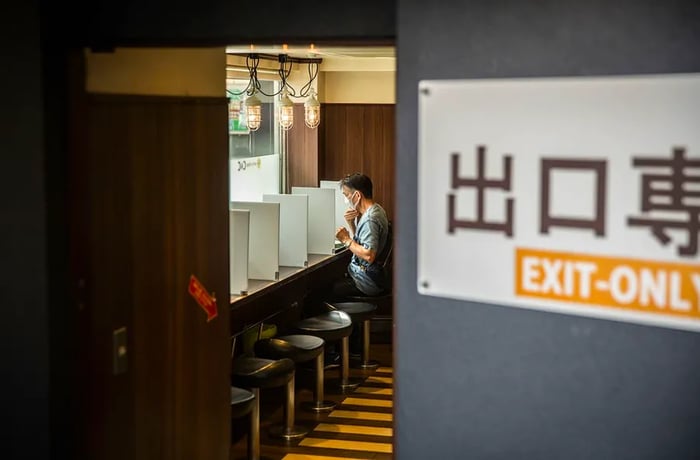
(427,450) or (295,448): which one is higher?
(427,450)

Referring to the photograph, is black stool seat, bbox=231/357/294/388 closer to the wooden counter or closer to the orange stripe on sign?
the wooden counter

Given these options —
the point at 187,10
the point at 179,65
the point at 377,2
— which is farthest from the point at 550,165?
the point at 179,65

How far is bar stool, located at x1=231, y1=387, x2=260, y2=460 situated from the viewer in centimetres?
486

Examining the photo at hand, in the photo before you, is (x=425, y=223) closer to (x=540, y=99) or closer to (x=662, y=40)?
(x=540, y=99)

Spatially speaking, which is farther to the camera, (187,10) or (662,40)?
(187,10)

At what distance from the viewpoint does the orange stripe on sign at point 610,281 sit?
2299mm

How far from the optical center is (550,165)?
2432mm

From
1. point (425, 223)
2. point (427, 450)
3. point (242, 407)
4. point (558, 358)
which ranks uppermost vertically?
point (425, 223)

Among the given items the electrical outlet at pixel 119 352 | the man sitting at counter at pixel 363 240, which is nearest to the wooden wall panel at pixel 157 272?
the electrical outlet at pixel 119 352

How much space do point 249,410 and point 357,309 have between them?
8.30 feet

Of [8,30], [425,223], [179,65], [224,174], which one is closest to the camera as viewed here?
[425,223]

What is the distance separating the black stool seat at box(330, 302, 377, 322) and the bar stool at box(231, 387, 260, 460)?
190cm

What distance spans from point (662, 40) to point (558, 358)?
82cm

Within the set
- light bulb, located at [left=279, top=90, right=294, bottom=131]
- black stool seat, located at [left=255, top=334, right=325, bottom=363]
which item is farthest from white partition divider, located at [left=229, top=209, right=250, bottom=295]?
light bulb, located at [left=279, top=90, right=294, bottom=131]
